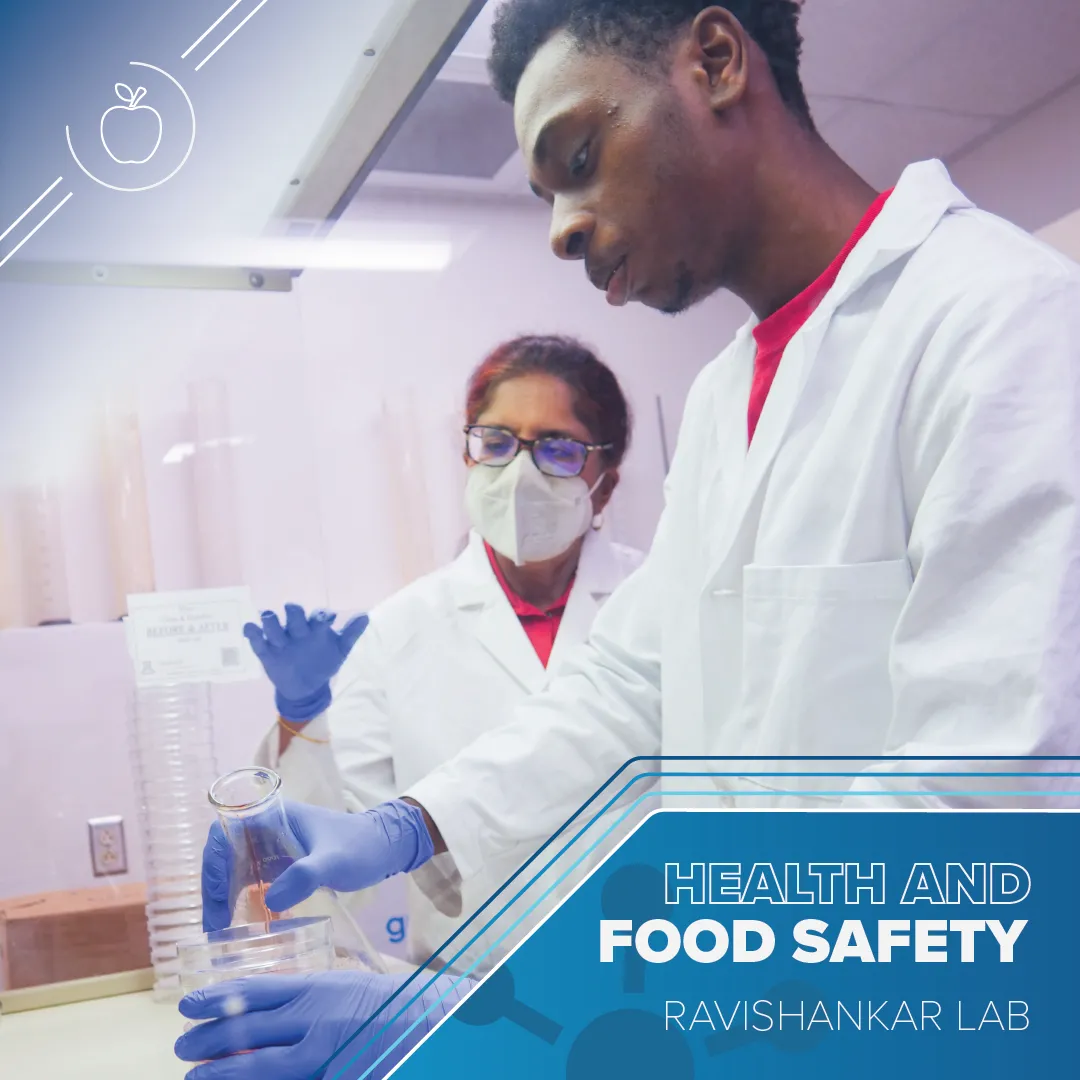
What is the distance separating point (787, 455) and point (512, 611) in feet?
2.13

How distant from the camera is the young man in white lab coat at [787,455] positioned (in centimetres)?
94

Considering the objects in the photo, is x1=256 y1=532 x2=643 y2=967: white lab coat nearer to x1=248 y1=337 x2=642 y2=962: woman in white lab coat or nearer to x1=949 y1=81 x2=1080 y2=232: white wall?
x1=248 y1=337 x2=642 y2=962: woman in white lab coat

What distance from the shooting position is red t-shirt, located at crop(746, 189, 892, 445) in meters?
1.24

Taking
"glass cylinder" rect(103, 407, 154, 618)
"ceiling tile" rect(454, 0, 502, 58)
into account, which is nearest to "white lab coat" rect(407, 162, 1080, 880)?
"ceiling tile" rect(454, 0, 502, 58)

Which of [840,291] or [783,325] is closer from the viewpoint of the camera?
[840,291]

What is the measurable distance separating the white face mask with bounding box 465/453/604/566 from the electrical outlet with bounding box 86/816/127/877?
0.77 m

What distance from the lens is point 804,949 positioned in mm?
973

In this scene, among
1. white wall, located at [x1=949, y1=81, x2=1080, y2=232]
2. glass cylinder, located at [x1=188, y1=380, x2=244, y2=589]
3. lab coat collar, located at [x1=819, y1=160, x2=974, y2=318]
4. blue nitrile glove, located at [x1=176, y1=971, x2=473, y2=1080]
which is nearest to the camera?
blue nitrile glove, located at [x1=176, y1=971, x2=473, y2=1080]

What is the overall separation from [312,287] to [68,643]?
684 mm

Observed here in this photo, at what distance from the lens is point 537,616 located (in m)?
1.74

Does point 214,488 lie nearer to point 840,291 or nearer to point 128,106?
point 128,106

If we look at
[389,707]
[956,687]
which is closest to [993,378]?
[956,687]

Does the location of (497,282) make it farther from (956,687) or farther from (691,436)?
(956,687)

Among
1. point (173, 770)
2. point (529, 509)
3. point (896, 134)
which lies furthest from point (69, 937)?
point (896, 134)
